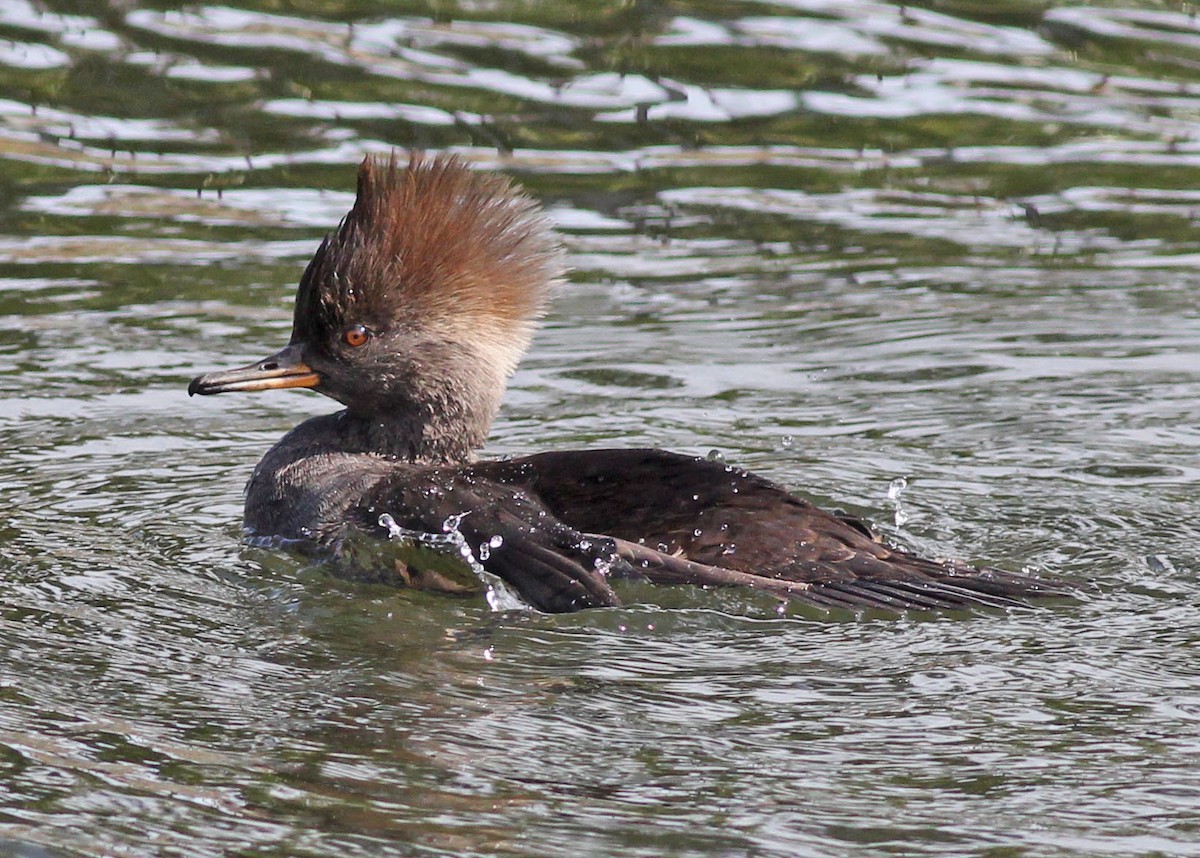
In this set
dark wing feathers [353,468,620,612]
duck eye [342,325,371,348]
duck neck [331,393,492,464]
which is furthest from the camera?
duck neck [331,393,492,464]

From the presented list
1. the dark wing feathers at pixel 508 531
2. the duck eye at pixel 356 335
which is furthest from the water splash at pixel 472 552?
the duck eye at pixel 356 335

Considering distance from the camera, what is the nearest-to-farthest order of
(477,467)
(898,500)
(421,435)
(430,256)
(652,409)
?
(477,467) < (430,256) < (421,435) < (898,500) < (652,409)

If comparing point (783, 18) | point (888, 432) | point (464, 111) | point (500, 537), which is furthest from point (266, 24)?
point (500, 537)

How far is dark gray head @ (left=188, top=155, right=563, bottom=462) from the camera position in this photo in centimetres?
630

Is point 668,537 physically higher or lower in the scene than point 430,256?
lower

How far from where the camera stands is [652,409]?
786 centimetres

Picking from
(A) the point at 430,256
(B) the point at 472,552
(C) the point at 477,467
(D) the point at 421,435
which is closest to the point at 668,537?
(B) the point at 472,552

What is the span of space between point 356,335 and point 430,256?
1.17 ft

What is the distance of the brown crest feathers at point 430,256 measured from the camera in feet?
20.6

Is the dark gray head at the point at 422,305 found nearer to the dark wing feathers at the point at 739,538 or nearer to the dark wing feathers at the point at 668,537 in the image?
the dark wing feathers at the point at 668,537

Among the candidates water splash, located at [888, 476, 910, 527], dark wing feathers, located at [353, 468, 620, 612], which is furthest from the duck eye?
water splash, located at [888, 476, 910, 527]

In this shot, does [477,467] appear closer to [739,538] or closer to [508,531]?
[508,531]

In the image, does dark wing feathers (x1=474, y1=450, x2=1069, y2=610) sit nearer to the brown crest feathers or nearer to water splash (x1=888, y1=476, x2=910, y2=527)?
water splash (x1=888, y1=476, x2=910, y2=527)

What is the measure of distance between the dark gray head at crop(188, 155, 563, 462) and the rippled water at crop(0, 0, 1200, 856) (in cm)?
68
